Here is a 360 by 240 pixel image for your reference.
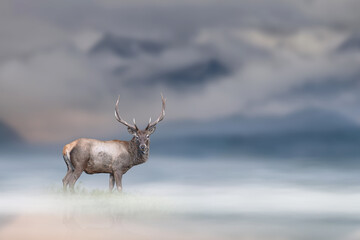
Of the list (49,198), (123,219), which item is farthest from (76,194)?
(123,219)

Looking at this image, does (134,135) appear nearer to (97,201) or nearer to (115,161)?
(115,161)

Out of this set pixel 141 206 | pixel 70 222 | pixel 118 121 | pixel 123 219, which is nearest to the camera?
pixel 70 222

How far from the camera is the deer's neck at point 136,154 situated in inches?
652

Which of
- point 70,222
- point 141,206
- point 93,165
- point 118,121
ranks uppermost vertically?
point 118,121

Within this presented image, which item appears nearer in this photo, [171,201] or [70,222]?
[70,222]

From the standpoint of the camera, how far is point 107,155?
16.5 metres

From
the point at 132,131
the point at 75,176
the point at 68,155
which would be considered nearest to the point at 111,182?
the point at 75,176

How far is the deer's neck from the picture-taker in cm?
1656

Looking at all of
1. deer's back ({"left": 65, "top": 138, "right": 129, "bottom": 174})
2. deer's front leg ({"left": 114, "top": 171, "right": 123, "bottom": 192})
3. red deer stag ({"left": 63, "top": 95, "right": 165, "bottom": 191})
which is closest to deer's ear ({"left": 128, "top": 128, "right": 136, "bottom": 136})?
red deer stag ({"left": 63, "top": 95, "right": 165, "bottom": 191})

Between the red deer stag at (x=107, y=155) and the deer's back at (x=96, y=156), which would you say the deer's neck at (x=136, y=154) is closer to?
the red deer stag at (x=107, y=155)

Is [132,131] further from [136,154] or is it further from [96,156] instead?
[96,156]

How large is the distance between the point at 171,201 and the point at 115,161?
6.56 feet

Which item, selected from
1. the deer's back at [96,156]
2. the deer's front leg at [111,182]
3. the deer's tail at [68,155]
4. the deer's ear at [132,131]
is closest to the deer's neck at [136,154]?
the deer's back at [96,156]

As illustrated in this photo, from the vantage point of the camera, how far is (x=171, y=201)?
16.2 meters
